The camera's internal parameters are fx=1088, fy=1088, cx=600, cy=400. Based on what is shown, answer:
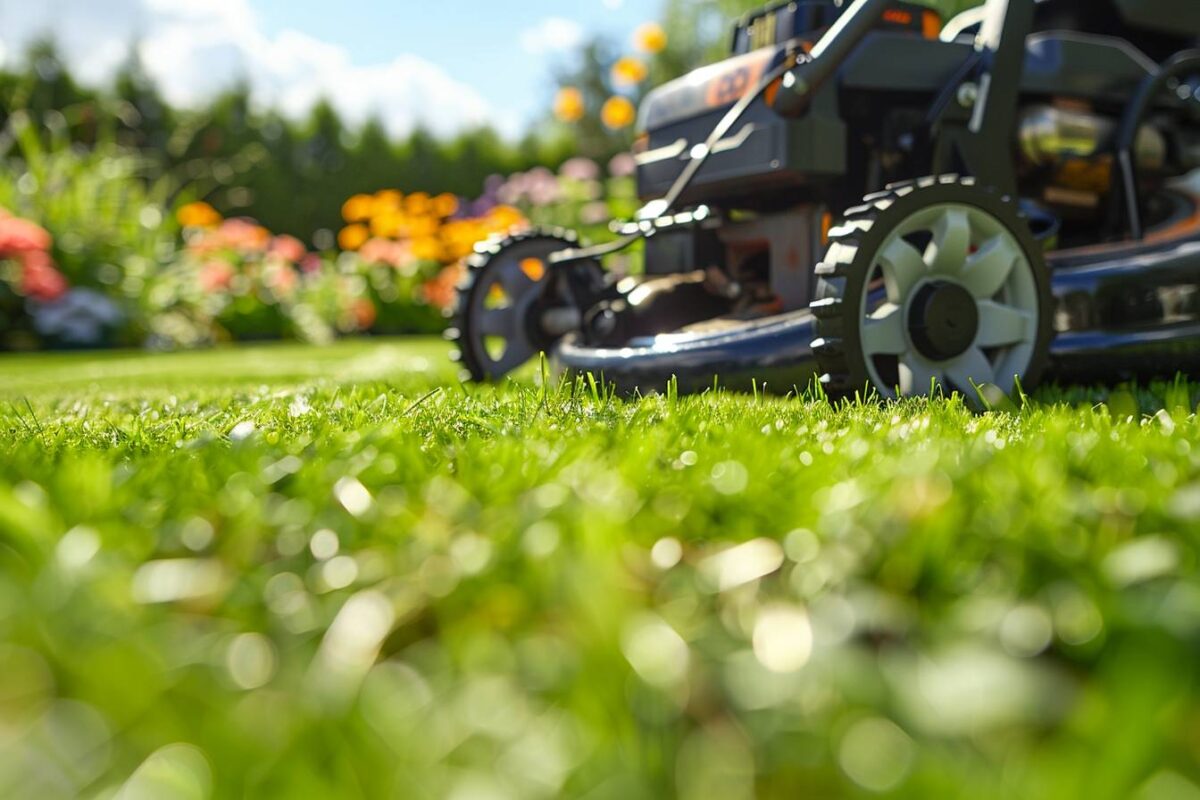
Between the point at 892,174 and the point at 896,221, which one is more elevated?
the point at 892,174

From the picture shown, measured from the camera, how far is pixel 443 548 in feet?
3.70

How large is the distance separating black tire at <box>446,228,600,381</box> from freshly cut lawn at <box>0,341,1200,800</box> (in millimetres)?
2044

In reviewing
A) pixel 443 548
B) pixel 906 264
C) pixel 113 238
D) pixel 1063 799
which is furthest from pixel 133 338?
pixel 1063 799

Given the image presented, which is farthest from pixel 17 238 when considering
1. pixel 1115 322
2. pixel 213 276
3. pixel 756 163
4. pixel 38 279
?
pixel 1115 322

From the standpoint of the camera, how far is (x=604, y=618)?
2.71 feet

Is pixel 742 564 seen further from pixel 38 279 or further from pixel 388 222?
pixel 388 222

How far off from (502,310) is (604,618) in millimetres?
3044

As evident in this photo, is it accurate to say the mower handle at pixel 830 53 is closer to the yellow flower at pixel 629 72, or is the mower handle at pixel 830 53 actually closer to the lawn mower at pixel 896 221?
the lawn mower at pixel 896 221

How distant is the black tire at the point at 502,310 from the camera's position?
376 cm

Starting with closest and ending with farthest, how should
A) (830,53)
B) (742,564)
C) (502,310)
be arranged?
(742,564), (830,53), (502,310)

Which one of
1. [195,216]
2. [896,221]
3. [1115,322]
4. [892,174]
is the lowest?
[1115,322]

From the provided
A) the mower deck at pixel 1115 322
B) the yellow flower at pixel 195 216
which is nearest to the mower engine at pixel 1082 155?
the mower deck at pixel 1115 322

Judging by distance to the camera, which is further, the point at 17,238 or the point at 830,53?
the point at 17,238

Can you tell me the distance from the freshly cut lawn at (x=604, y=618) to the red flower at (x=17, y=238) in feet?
23.6
